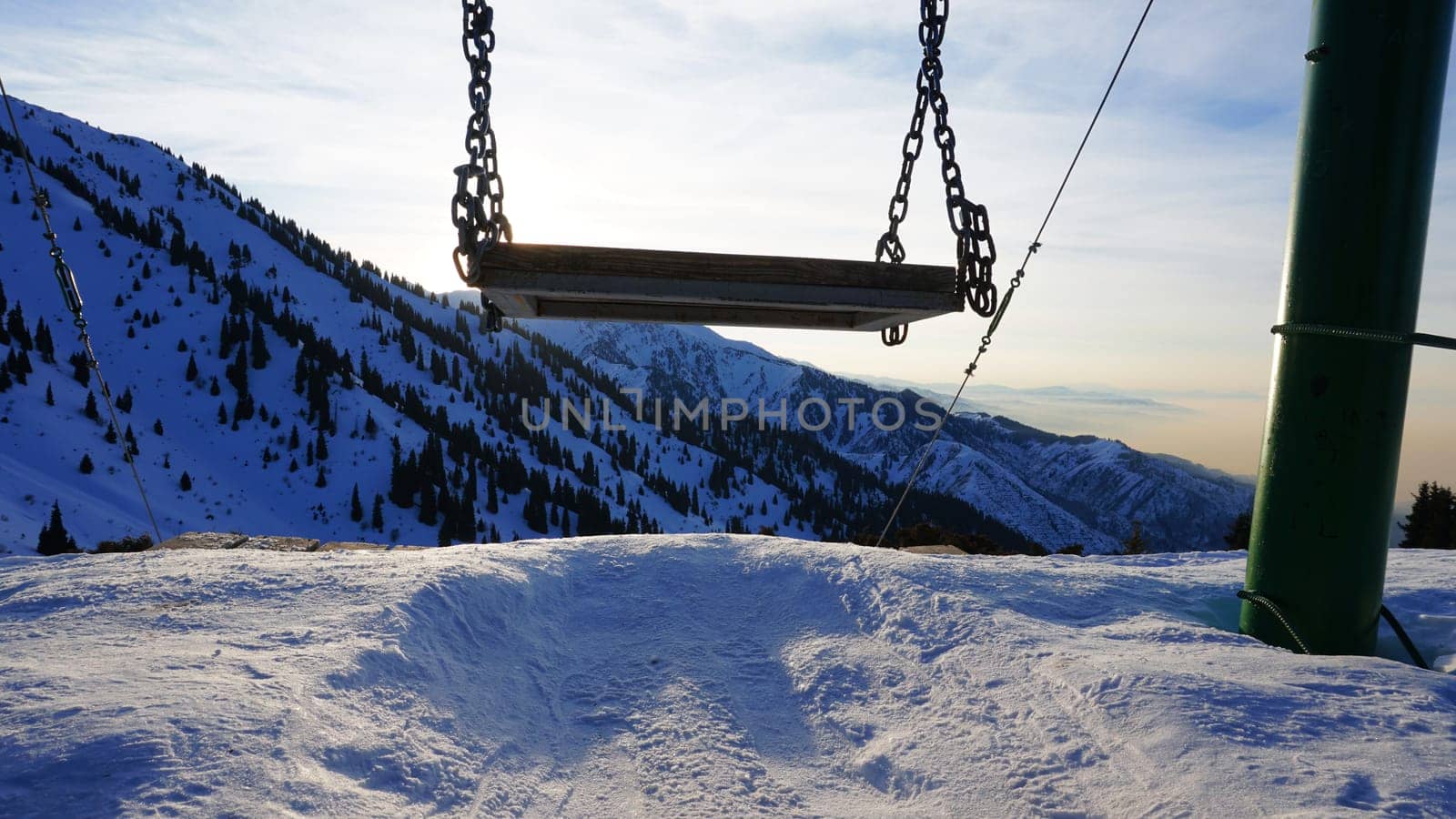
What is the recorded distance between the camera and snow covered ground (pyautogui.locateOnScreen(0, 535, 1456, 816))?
11.3 ft

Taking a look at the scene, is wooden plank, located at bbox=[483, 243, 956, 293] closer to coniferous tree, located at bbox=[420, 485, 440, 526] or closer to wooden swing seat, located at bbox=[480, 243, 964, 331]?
wooden swing seat, located at bbox=[480, 243, 964, 331]

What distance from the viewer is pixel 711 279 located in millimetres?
4305

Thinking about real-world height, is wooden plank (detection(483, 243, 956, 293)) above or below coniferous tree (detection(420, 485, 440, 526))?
above

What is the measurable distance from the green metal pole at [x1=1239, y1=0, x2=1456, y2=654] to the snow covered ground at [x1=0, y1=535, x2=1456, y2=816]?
0.59 metres

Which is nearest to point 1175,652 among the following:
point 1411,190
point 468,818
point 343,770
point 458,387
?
point 1411,190

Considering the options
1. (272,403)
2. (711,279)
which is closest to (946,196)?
(711,279)

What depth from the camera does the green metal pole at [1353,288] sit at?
15.1 feet

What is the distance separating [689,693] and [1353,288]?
4610 mm

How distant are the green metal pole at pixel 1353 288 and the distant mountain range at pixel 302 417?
97419 mm

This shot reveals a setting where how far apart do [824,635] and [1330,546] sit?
3.14 meters

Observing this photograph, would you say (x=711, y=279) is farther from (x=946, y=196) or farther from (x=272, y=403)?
(x=272, y=403)

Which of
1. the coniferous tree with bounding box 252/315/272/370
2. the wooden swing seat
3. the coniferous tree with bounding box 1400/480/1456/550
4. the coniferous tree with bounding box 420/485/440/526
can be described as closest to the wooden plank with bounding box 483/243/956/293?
the wooden swing seat

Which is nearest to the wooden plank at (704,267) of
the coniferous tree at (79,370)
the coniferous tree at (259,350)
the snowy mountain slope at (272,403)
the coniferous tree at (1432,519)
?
the coniferous tree at (1432,519)

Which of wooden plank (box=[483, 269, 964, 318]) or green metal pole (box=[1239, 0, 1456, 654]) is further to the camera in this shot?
green metal pole (box=[1239, 0, 1456, 654])
